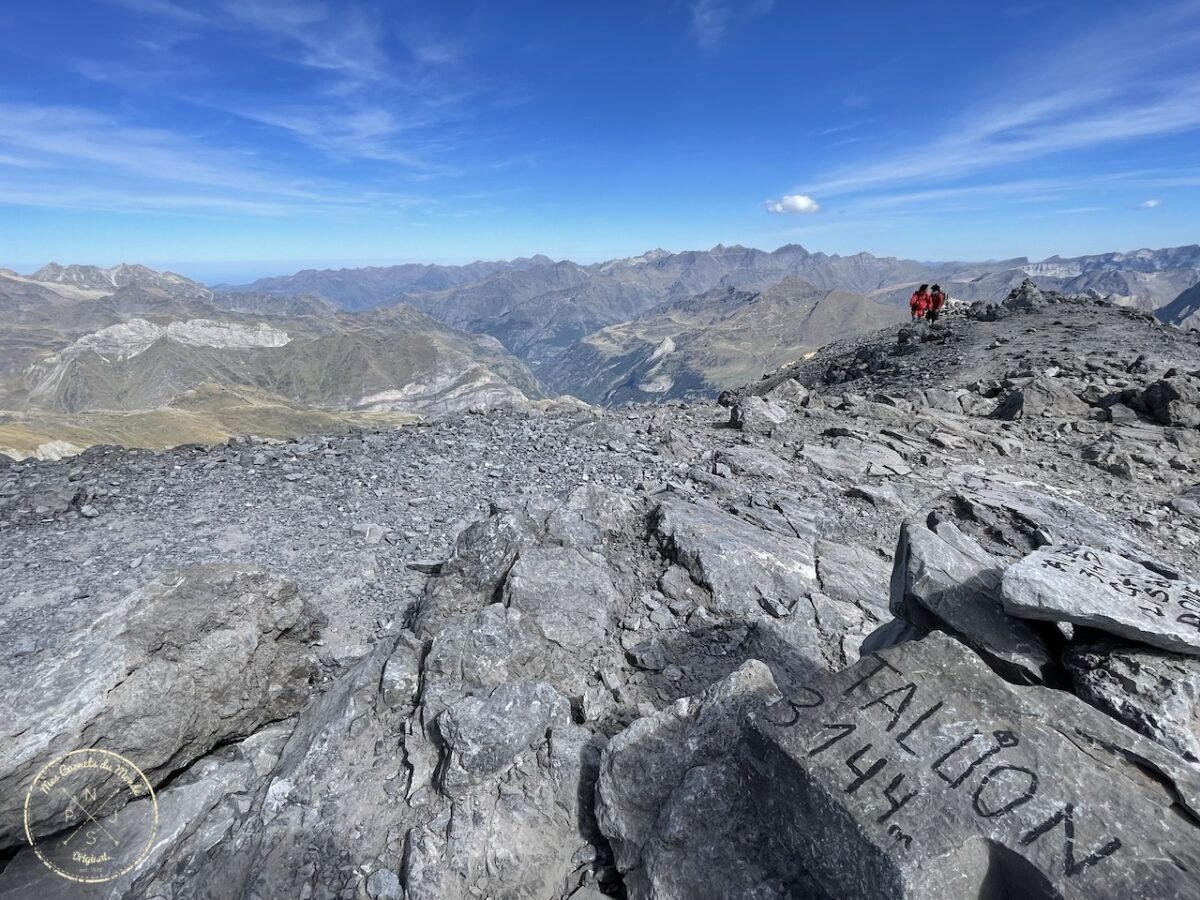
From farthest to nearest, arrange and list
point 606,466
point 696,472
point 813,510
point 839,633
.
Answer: point 606,466
point 696,472
point 813,510
point 839,633

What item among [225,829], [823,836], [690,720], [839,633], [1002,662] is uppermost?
[1002,662]

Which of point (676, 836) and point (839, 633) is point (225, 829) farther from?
point (839, 633)

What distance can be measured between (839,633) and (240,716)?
907 cm

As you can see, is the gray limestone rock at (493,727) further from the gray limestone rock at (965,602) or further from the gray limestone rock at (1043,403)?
the gray limestone rock at (1043,403)

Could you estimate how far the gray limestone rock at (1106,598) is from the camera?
542 cm

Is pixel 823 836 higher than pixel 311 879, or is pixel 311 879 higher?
pixel 823 836

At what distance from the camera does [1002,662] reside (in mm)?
5902

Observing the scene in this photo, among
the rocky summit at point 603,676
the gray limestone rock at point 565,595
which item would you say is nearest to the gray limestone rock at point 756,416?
the rocky summit at point 603,676

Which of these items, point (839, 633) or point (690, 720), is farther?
point (839, 633)

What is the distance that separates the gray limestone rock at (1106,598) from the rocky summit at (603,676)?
0.12ft

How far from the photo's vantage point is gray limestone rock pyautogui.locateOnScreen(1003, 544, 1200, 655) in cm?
542

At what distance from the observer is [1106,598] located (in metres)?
5.79

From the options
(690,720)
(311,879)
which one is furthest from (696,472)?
(311,879)

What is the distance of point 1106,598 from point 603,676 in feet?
19.2
